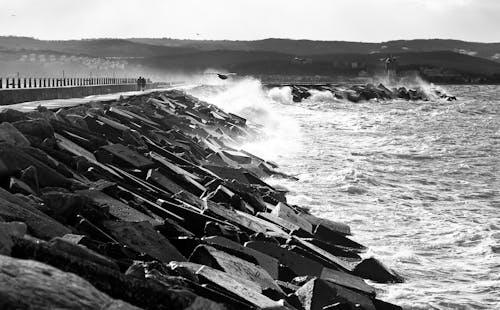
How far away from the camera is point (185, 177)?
1212cm

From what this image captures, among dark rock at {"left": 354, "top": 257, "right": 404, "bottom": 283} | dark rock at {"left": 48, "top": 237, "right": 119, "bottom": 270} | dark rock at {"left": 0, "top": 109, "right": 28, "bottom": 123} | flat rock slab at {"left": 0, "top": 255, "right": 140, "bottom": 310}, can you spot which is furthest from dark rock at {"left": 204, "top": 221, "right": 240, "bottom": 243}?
flat rock slab at {"left": 0, "top": 255, "right": 140, "bottom": 310}

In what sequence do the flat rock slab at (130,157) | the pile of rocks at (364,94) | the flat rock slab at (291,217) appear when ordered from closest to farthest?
the flat rock slab at (291,217)
the flat rock slab at (130,157)
the pile of rocks at (364,94)

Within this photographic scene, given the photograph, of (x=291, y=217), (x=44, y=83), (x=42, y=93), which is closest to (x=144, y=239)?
(x=291, y=217)

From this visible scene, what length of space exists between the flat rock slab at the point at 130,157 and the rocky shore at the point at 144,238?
0.03 metres

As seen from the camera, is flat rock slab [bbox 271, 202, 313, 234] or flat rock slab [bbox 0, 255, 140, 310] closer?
flat rock slab [bbox 0, 255, 140, 310]

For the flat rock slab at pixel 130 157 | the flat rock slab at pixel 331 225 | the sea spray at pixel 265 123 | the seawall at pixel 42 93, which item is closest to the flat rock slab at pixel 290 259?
the flat rock slab at pixel 331 225

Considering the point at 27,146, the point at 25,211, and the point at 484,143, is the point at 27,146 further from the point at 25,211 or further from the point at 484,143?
the point at 484,143

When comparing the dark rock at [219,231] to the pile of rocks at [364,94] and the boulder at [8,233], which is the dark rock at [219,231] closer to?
the boulder at [8,233]

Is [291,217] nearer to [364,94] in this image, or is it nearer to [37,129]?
[37,129]

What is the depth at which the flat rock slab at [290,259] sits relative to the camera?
8555 mm

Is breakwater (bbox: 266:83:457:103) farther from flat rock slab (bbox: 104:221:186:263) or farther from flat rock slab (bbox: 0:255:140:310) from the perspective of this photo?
flat rock slab (bbox: 0:255:140:310)

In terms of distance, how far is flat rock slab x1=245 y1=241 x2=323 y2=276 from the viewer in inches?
337

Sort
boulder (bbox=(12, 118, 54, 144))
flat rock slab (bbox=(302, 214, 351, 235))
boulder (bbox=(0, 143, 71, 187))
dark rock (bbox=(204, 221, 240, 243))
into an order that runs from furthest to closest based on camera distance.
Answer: flat rock slab (bbox=(302, 214, 351, 235)), boulder (bbox=(12, 118, 54, 144)), dark rock (bbox=(204, 221, 240, 243)), boulder (bbox=(0, 143, 71, 187))

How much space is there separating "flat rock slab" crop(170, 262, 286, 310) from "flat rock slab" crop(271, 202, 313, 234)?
16.7 feet
